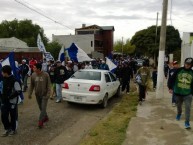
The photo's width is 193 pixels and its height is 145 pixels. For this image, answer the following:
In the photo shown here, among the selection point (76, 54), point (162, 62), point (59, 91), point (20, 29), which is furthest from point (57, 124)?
point (20, 29)

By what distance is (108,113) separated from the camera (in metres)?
10.3

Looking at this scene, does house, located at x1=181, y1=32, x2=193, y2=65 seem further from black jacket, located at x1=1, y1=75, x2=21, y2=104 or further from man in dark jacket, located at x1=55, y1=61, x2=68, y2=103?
black jacket, located at x1=1, y1=75, x2=21, y2=104

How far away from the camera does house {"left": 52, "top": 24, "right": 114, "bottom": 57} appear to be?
5444 centimetres

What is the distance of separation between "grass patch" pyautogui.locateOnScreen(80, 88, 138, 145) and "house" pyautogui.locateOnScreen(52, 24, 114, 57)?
4222 cm

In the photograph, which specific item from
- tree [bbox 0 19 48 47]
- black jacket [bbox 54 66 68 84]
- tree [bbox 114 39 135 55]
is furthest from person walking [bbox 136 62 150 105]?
tree [bbox 114 39 135 55]

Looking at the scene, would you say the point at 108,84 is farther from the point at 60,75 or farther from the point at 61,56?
the point at 61,56

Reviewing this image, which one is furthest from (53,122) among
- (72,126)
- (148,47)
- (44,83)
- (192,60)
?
(148,47)

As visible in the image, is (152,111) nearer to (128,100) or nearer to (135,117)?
(135,117)

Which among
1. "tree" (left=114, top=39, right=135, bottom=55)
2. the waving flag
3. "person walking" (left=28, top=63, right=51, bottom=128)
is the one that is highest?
"tree" (left=114, top=39, right=135, bottom=55)

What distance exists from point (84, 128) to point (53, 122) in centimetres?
100

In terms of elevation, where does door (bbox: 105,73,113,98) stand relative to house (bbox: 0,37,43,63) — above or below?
below

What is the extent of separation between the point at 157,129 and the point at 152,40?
5098cm

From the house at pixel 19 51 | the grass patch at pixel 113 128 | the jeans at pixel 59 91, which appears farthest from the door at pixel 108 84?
the house at pixel 19 51

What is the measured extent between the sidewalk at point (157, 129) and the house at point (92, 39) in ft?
140
